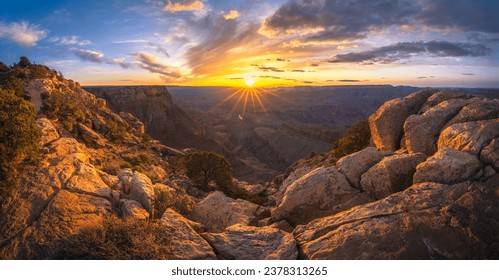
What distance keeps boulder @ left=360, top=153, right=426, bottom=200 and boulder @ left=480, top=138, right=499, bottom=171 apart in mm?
1871

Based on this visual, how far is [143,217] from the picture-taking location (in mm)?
9898

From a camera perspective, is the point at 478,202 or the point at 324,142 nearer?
the point at 478,202

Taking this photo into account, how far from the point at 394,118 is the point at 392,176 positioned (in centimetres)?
615

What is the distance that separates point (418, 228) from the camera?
741 cm

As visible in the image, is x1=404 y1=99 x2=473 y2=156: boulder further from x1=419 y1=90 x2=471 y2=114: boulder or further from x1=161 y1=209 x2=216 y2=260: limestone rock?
x1=161 y1=209 x2=216 y2=260: limestone rock

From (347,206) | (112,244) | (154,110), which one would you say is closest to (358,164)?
(347,206)

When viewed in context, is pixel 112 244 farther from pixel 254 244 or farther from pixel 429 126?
pixel 429 126

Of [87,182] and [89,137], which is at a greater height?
[89,137]

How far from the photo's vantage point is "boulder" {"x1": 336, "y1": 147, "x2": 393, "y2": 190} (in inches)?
481
